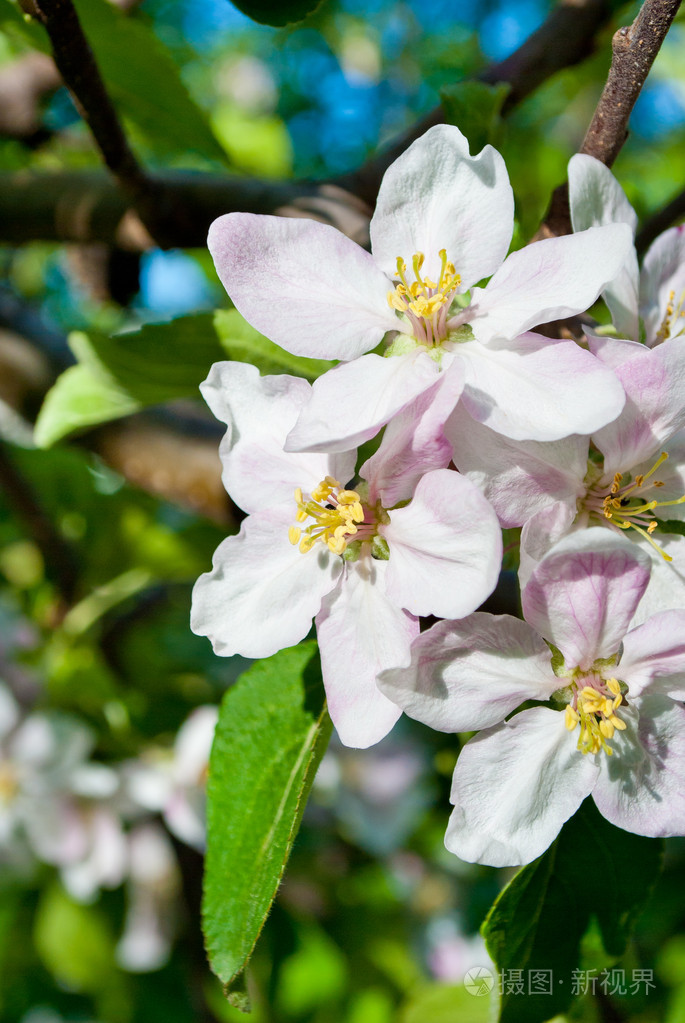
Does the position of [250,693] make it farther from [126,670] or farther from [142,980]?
[142,980]

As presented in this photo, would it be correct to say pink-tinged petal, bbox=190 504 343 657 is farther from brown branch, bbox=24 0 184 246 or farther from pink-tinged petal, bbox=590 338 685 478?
brown branch, bbox=24 0 184 246

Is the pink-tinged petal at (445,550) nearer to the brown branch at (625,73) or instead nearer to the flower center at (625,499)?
the flower center at (625,499)

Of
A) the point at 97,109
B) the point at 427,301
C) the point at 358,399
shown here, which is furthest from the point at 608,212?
the point at 97,109

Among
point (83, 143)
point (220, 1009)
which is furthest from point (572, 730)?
point (83, 143)

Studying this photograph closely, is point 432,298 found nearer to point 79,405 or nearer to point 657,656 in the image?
point 657,656

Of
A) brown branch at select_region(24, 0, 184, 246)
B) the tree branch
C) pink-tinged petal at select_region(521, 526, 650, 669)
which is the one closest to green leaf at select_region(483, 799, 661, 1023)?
pink-tinged petal at select_region(521, 526, 650, 669)

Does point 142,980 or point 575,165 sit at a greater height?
point 575,165
